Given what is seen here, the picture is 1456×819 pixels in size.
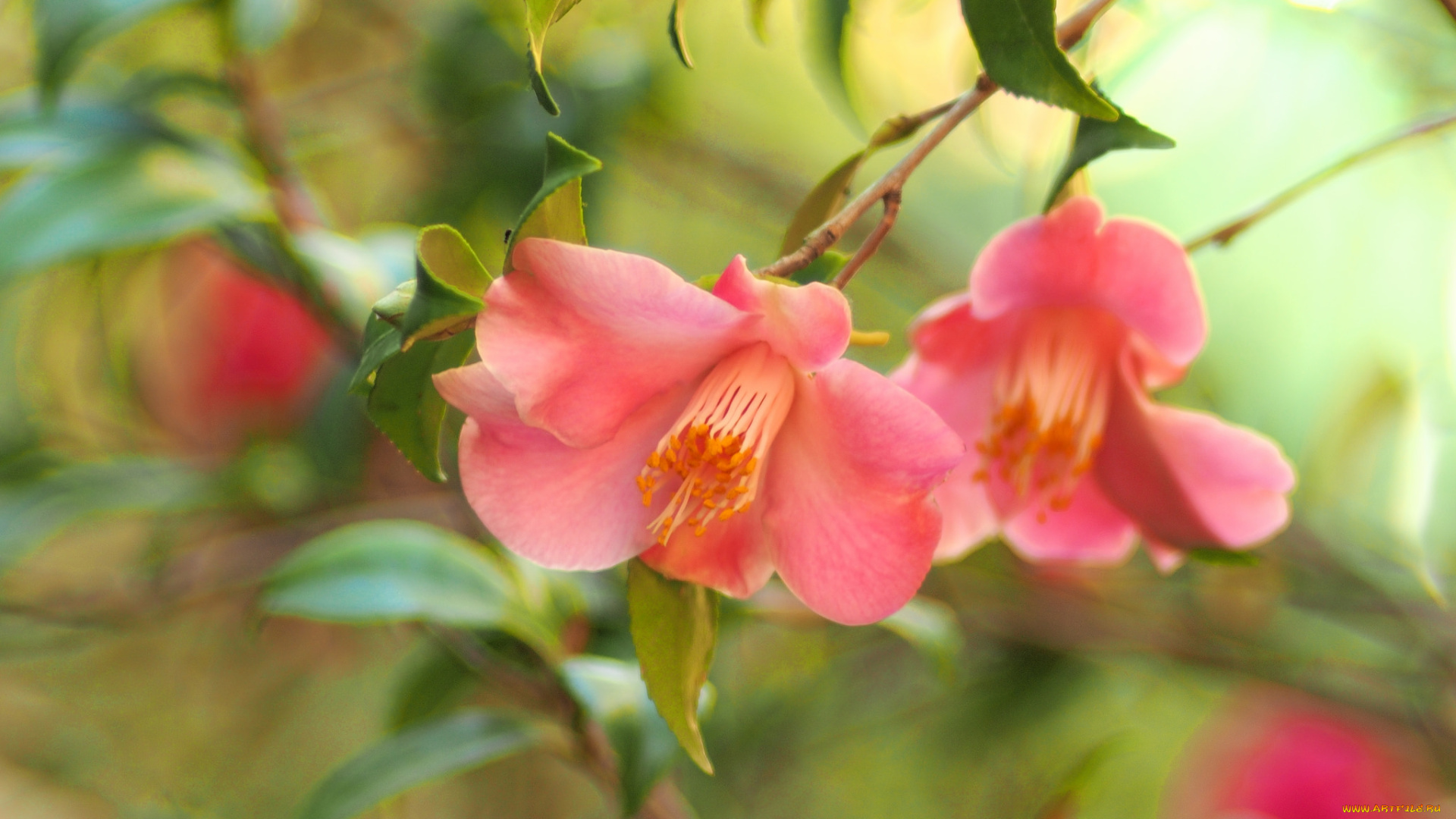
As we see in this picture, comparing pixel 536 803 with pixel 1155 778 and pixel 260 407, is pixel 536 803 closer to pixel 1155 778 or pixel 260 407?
pixel 260 407

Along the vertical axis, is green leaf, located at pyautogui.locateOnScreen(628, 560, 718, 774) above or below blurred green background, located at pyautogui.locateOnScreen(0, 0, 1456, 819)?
above

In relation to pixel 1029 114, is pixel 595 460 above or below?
above

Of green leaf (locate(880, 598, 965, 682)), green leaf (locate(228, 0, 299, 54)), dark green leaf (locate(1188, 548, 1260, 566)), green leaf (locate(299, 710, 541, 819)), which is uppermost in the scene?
green leaf (locate(228, 0, 299, 54))

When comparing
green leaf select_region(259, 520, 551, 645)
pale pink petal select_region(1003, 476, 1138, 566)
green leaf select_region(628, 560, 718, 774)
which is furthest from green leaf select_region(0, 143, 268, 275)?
pale pink petal select_region(1003, 476, 1138, 566)

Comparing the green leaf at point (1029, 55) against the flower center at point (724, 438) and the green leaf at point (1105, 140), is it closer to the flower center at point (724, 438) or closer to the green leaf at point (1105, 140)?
the green leaf at point (1105, 140)

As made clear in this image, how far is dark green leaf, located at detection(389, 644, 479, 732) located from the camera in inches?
30.3

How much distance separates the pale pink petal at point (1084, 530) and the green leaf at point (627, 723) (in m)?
0.23

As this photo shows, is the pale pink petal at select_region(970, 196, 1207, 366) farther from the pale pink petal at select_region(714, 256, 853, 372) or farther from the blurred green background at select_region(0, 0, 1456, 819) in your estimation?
the blurred green background at select_region(0, 0, 1456, 819)

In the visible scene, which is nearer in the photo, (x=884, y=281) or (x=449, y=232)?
(x=449, y=232)

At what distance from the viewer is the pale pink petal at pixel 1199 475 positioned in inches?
17.6

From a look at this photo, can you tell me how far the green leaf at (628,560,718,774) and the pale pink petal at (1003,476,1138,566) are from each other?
0.75ft

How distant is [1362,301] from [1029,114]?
25.3 inches

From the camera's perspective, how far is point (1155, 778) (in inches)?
67.6

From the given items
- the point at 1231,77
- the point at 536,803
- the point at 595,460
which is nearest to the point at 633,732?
the point at 595,460
